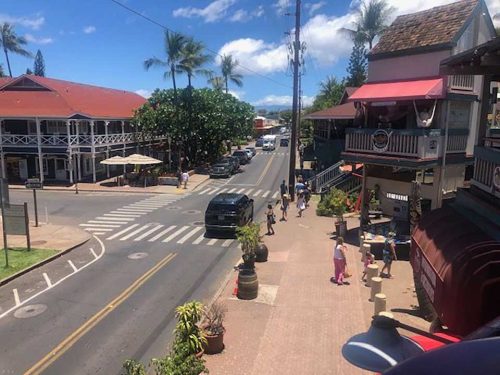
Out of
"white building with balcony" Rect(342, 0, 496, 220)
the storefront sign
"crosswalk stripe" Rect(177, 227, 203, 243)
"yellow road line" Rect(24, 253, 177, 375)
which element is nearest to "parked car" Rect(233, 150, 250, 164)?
"crosswalk stripe" Rect(177, 227, 203, 243)

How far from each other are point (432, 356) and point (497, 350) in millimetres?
282

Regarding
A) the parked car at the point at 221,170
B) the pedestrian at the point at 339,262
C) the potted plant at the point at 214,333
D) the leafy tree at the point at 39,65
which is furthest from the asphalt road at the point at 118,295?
the leafy tree at the point at 39,65

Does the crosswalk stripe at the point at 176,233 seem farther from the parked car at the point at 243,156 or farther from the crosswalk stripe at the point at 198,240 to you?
the parked car at the point at 243,156

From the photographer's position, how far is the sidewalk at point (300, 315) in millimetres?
9812

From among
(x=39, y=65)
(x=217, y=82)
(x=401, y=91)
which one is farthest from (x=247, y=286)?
(x=39, y=65)

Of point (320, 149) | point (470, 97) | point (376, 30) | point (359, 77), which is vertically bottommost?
point (320, 149)

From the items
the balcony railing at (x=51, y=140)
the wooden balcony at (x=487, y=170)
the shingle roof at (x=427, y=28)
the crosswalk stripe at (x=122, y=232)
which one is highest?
Result: the shingle roof at (x=427, y=28)

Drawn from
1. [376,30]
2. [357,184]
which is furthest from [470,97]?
[376,30]

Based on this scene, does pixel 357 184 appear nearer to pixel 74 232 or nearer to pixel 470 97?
pixel 470 97

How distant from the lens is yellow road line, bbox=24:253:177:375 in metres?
10.2

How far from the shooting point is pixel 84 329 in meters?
11.9

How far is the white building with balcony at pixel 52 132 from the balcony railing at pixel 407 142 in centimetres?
2696

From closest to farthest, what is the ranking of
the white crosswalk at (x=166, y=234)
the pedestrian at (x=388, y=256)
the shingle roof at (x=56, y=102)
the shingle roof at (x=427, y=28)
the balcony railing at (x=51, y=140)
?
1. the pedestrian at (x=388, y=256)
2. the shingle roof at (x=427, y=28)
3. the white crosswalk at (x=166, y=234)
4. the shingle roof at (x=56, y=102)
5. the balcony railing at (x=51, y=140)

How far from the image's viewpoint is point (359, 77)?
68125 mm
